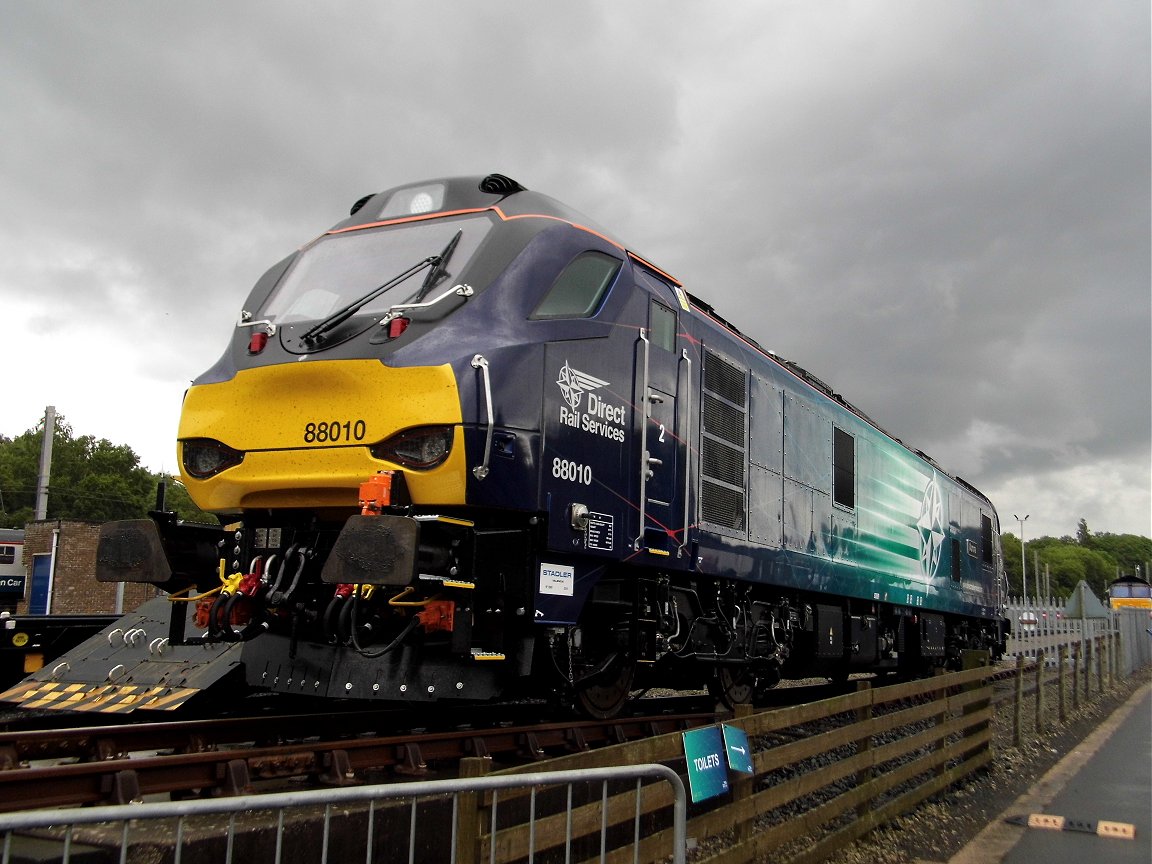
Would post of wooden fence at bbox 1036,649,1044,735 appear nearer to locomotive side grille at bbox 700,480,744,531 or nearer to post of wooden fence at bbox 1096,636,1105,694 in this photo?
locomotive side grille at bbox 700,480,744,531

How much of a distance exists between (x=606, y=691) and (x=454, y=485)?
2.70 metres

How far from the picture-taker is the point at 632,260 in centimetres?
770

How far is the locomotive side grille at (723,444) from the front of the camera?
27.1 ft

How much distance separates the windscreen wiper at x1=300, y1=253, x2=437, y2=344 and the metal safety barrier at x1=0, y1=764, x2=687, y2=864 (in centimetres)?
323

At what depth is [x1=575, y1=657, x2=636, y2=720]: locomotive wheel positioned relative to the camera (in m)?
7.41

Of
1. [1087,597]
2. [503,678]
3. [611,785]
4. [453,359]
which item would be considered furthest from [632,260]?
[1087,597]

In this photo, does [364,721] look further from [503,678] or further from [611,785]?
[611,785]

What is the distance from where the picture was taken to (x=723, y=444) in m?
8.60

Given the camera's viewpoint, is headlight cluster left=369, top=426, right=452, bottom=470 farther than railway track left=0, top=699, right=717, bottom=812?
Yes

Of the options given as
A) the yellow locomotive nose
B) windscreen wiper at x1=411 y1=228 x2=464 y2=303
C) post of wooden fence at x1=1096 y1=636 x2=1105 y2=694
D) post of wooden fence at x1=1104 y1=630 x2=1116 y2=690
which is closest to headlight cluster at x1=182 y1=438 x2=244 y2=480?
the yellow locomotive nose

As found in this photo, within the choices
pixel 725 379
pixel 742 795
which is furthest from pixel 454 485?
pixel 725 379

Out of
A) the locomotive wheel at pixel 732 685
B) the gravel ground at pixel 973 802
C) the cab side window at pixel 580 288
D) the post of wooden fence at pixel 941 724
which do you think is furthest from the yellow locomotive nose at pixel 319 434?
the post of wooden fence at pixel 941 724

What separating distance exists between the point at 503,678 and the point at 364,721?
145 centimetres

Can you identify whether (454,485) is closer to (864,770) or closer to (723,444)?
(723,444)
